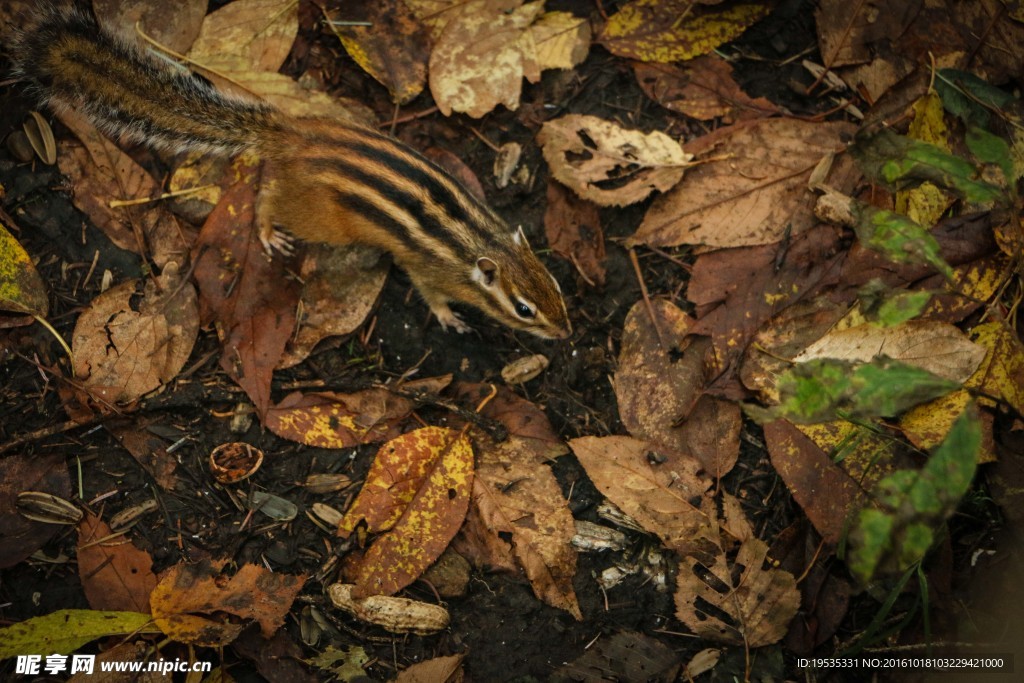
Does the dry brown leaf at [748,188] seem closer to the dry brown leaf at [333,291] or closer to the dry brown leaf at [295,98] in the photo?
the dry brown leaf at [333,291]

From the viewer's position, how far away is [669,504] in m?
3.87

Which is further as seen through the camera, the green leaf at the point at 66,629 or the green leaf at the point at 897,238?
the green leaf at the point at 66,629

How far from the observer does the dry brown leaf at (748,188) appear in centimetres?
427

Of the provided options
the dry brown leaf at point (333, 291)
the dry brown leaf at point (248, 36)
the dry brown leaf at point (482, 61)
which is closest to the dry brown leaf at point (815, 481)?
the dry brown leaf at point (333, 291)

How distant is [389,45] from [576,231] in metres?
1.58

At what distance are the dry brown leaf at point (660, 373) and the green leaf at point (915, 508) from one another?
4.26 ft

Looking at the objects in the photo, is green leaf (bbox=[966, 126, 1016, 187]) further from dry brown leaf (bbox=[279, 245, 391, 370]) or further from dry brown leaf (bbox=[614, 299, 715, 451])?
dry brown leaf (bbox=[279, 245, 391, 370])

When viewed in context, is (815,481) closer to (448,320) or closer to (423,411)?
(423,411)

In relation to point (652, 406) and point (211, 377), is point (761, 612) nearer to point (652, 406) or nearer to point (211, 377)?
point (652, 406)

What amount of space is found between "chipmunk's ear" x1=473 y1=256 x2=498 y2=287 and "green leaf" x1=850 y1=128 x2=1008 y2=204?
5.94 ft

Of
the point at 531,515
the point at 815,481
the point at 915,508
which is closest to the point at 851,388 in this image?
the point at 915,508

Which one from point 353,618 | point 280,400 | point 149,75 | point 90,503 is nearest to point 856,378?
point 353,618

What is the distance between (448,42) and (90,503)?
318 cm

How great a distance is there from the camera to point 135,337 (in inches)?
160
